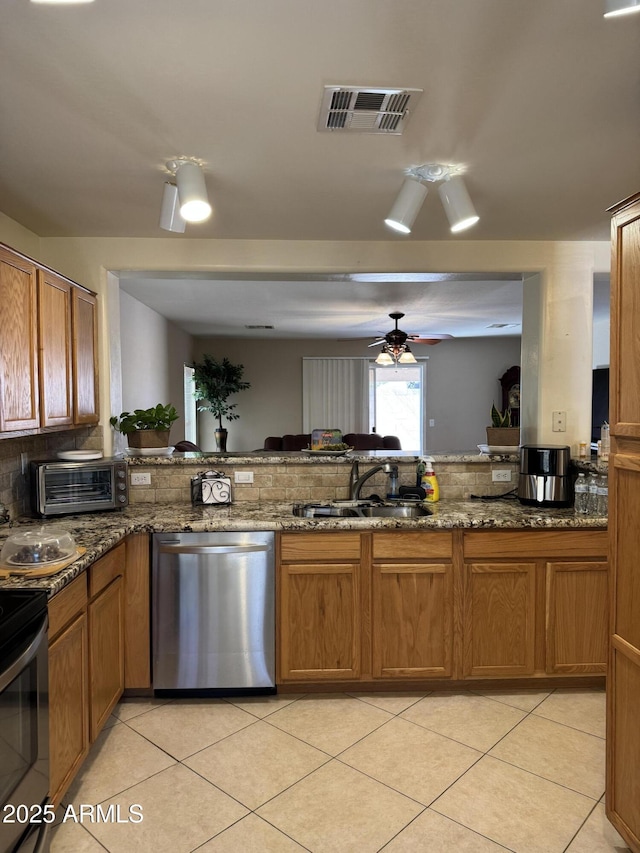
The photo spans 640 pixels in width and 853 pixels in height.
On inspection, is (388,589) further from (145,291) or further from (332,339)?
(332,339)

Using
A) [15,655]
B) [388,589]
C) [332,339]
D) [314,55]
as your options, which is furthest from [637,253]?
[332,339]

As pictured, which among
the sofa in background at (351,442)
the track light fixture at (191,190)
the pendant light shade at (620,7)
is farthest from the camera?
the sofa in background at (351,442)

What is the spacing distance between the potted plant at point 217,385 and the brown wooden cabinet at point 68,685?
5639 millimetres

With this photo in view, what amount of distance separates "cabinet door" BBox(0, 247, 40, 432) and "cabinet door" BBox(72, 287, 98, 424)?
416 mm

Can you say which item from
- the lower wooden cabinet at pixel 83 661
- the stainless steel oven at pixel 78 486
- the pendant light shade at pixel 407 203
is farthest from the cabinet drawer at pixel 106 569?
the pendant light shade at pixel 407 203

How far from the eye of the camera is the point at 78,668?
2045 millimetres

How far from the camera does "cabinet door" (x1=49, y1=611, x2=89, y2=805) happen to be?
5.92 ft

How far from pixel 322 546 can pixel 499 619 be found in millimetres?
919

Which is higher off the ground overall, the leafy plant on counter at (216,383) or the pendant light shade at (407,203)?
the pendant light shade at (407,203)

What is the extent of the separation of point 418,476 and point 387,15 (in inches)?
91.9

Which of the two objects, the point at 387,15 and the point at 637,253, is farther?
the point at 637,253

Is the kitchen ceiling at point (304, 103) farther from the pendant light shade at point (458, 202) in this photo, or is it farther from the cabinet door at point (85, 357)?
the cabinet door at point (85, 357)

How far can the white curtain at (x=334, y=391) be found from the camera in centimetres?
898

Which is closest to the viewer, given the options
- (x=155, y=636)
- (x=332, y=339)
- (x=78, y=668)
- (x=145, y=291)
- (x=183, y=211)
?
(x=78, y=668)
